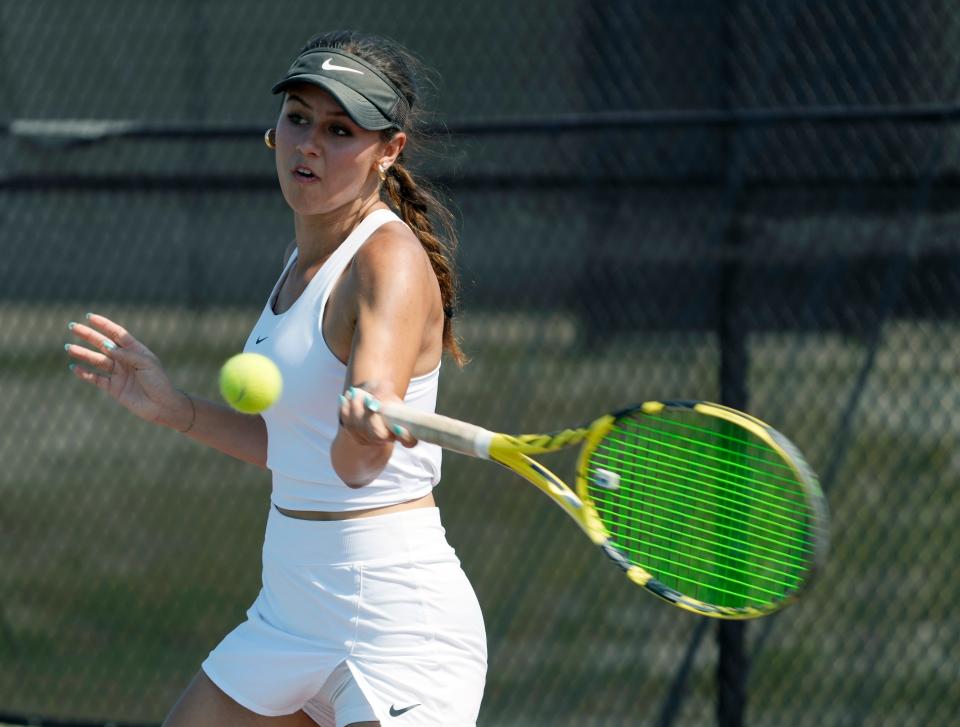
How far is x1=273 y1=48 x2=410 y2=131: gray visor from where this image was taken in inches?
86.1

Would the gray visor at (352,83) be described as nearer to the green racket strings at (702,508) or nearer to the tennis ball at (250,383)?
the tennis ball at (250,383)

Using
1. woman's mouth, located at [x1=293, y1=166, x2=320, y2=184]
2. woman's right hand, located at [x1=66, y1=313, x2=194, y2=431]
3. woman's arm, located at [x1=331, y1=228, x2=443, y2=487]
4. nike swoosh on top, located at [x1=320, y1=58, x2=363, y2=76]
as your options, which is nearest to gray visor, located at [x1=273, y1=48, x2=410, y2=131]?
nike swoosh on top, located at [x1=320, y1=58, x2=363, y2=76]

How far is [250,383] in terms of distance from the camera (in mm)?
1985

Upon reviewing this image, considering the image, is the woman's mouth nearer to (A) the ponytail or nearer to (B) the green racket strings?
(A) the ponytail

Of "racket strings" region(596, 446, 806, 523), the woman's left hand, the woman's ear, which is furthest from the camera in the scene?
the woman's ear

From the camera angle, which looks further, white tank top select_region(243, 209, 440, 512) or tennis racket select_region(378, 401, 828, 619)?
white tank top select_region(243, 209, 440, 512)

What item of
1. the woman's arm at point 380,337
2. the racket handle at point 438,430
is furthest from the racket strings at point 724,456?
the woman's arm at point 380,337

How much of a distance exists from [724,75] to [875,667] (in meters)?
1.71

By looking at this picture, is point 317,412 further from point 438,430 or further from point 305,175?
point 305,175

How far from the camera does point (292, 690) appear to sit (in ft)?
7.30

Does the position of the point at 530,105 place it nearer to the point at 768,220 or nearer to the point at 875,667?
the point at 768,220

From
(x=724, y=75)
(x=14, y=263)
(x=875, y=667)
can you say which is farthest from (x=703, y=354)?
(x=14, y=263)

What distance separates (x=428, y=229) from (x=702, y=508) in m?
0.71

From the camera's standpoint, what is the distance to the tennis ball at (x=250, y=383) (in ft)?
6.48
